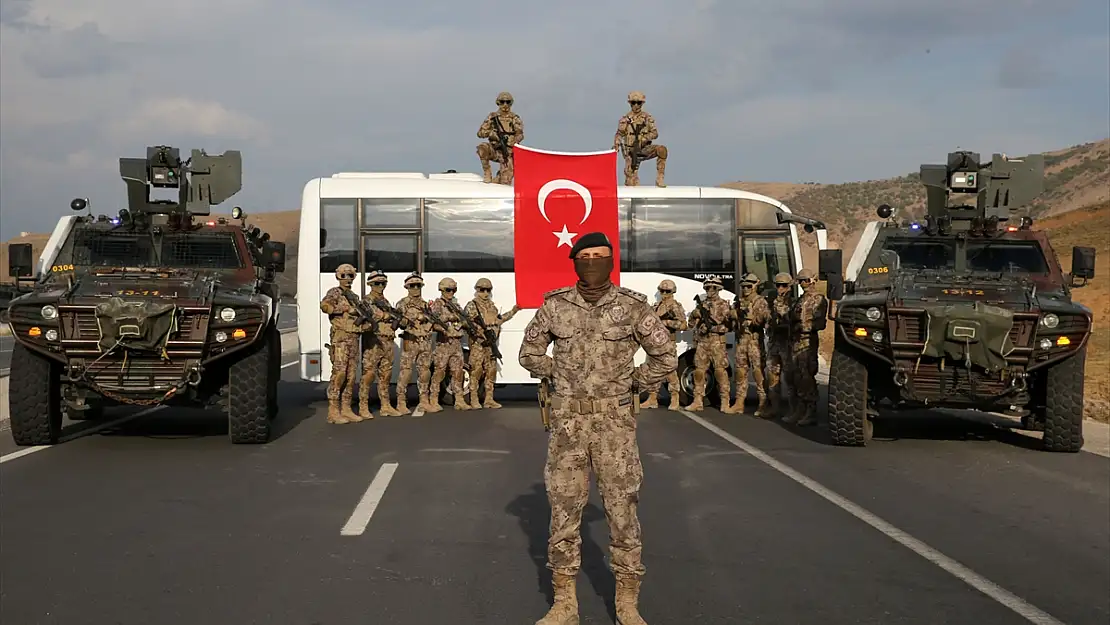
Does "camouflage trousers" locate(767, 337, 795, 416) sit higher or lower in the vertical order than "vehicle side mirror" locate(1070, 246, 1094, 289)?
lower

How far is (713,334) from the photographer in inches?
563

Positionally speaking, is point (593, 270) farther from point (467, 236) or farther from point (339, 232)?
point (339, 232)

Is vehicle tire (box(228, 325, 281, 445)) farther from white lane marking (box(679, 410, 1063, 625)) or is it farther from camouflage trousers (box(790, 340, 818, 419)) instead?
camouflage trousers (box(790, 340, 818, 419))

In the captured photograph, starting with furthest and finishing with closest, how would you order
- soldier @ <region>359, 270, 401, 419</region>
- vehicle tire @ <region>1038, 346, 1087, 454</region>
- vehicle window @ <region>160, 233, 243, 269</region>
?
1. soldier @ <region>359, 270, 401, 419</region>
2. vehicle window @ <region>160, 233, 243, 269</region>
3. vehicle tire @ <region>1038, 346, 1087, 454</region>

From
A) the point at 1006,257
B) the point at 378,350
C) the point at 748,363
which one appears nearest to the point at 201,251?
the point at 378,350

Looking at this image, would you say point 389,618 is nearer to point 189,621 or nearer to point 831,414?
point 189,621

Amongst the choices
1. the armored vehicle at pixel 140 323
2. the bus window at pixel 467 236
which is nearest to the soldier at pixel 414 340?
the bus window at pixel 467 236

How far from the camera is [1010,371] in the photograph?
10.0 meters

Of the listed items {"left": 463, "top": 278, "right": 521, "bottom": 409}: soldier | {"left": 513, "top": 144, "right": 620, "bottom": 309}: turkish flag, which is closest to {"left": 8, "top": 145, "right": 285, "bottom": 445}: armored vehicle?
{"left": 463, "top": 278, "right": 521, "bottom": 409}: soldier

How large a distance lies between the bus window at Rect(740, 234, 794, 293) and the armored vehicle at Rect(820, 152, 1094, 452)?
2.84 metres

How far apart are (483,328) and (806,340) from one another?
435cm

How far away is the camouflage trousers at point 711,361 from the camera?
14.3 meters

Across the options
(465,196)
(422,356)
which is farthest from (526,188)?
(422,356)

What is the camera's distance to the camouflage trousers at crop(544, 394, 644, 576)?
482 centimetres
